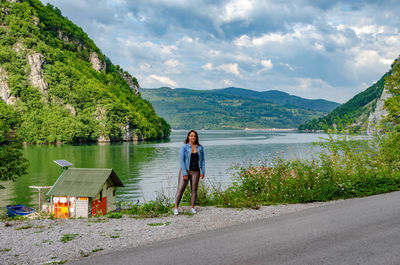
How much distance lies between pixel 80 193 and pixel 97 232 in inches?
368

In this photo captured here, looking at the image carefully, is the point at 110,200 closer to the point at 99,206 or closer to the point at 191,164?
the point at 99,206

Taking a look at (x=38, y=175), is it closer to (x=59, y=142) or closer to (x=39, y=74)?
(x=59, y=142)

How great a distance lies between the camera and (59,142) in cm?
11956

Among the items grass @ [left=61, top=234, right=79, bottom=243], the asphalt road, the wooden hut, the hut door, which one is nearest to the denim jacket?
the asphalt road

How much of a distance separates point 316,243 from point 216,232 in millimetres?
2059

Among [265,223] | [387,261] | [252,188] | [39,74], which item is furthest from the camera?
[39,74]

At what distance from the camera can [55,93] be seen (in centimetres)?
13800

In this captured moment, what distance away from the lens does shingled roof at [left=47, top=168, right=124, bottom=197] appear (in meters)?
15.9

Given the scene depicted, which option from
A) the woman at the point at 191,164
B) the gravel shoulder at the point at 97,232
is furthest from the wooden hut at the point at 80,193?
the woman at the point at 191,164

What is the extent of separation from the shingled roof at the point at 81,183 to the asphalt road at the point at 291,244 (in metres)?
10.5

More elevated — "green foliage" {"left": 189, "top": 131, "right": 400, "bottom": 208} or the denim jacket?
the denim jacket

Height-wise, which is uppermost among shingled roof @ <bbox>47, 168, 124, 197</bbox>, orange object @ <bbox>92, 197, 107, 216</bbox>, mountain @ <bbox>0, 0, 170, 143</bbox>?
mountain @ <bbox>0, 0, 170, 143</bbox>

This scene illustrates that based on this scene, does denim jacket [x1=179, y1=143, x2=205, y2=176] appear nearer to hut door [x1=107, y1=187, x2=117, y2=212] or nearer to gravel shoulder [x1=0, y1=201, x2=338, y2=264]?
gravel shoulder [x1=0, y1=201, x2=338, y2=264]

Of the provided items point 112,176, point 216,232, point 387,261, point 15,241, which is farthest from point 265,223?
point 112,176
